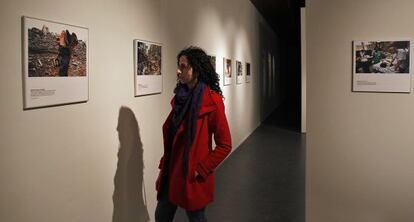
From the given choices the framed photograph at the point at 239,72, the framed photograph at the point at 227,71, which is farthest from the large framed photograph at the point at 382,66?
the framed photograph at the point at 239,72

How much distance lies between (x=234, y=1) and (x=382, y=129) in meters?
5.42

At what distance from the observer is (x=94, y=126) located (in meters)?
2.56

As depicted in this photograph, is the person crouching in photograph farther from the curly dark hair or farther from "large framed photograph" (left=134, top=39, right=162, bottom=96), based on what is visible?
"large framed photograph" (left=134, top=39, right=162, bottom=96)

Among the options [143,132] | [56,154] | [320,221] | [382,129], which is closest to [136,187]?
[143,132]

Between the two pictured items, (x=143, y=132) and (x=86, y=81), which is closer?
(x=86, y=81)

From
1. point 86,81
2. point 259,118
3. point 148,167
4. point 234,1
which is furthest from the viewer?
point 259,118

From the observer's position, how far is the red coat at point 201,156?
2.41 metres

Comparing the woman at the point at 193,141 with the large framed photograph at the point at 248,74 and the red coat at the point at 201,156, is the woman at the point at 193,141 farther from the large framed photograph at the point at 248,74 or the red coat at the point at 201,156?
the large framed photograph at the point at 248,74

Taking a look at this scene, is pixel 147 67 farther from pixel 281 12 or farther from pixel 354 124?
pixel 281 12

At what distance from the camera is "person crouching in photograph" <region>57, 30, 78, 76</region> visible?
216 centimetres

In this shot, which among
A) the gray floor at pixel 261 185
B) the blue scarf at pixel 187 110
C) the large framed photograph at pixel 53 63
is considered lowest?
the gray floor at pixel 261 185

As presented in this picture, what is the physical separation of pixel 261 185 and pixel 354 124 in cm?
233

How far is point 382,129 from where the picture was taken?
2959mm

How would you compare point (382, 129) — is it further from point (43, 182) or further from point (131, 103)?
point (43, 182)
